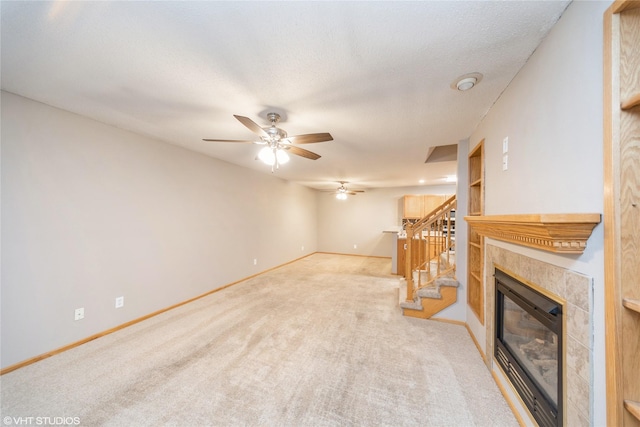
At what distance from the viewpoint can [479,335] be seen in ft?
7.79

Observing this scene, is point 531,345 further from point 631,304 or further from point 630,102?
point 630,102

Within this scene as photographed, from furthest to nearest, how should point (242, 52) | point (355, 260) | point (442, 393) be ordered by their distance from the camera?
point (355, 260) → point (442, 393) → point (242, 52)

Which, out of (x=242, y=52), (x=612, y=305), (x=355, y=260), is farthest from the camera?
(x=355, y=260)

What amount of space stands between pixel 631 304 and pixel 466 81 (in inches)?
62.0

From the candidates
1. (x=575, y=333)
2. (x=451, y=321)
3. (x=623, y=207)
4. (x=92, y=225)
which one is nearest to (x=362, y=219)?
(x=451, y=321)

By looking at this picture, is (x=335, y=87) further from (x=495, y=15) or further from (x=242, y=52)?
(x=495, y=15)

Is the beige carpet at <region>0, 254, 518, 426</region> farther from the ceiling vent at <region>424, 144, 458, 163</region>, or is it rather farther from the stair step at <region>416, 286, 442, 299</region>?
the ceiling vent at <region>424, 144, 458, 163</region>

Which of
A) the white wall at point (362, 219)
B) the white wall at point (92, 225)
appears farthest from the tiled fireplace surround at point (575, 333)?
the white wall at point (362, 219)

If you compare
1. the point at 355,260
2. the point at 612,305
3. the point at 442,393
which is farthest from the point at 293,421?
the point at 355,260

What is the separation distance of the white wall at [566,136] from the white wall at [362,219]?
5.66 meters

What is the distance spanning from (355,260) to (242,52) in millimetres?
6276

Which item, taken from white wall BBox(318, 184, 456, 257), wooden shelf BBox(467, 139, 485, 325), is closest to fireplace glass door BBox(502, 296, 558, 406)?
wooden shelf BBox(467, 139, 485, 325)

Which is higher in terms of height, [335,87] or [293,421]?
[335,87]

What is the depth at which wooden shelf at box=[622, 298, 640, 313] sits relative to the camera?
75 cm
